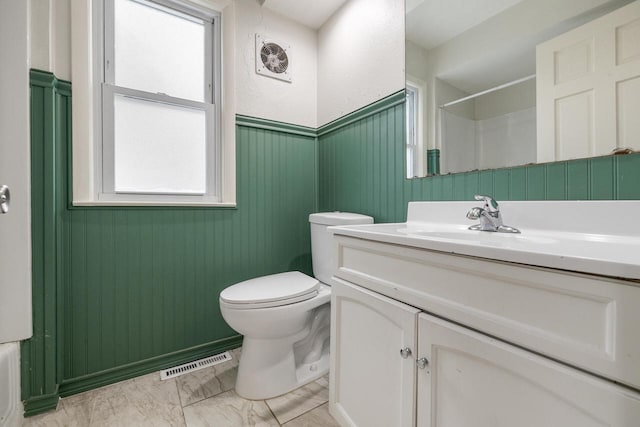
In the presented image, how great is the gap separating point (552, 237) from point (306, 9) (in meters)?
1.86

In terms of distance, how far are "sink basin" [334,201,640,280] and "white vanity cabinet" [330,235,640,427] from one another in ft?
0.09

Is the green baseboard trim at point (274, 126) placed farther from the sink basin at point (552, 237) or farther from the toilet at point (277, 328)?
the sink basin at point (552, 237)

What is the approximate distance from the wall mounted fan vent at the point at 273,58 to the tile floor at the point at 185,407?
1.80 meters

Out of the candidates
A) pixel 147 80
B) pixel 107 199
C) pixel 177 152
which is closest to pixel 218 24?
pixel 147 80

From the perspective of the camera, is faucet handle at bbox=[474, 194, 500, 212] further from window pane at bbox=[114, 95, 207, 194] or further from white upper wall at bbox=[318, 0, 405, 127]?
window pane at bbox=[114, 95, 207, 194]

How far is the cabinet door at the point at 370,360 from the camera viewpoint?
0.75 m

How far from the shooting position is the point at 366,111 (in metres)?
1.53

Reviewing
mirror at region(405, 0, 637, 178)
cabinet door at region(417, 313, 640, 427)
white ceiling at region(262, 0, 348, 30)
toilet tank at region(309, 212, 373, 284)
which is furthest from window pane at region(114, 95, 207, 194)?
cabinet door at region(417, 313, 640, 427)

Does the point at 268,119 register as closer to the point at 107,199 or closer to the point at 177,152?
the point at 177,152

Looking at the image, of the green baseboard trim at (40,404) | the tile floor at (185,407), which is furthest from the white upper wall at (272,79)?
the green baseboard trim at (40,404)

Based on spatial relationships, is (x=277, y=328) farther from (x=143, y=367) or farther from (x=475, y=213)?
(x=475, y=213)

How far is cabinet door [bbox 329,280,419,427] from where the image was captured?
0.75 meters

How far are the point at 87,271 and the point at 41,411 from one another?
0.58 m

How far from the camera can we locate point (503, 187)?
0.98 meters
